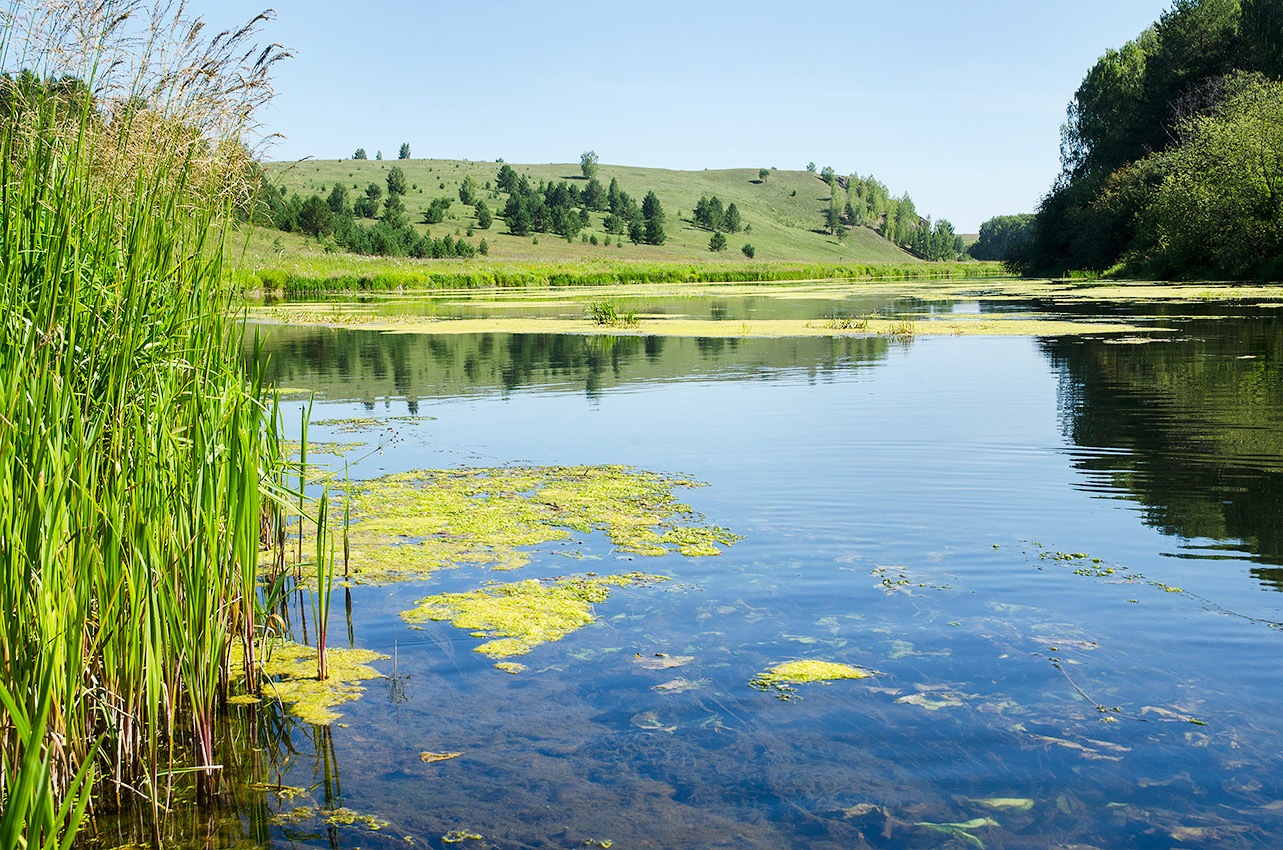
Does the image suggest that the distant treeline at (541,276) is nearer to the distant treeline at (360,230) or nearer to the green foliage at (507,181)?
the distant treeline at (360,230)

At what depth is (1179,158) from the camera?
4006 cm

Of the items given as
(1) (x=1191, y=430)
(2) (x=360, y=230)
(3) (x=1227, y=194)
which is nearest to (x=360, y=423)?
(1) (x=1191, y=430)

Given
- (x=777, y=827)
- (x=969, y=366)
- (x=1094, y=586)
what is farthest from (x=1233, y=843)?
(x=969, y=366)

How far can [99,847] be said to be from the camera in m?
2.93

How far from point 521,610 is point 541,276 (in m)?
54.5

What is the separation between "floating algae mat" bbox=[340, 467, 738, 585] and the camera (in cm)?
591

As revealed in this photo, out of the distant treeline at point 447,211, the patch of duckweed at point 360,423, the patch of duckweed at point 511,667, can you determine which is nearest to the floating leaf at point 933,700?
the patch of duckweed at point 511,667

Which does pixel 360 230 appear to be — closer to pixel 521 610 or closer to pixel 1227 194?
pixel 1227 194

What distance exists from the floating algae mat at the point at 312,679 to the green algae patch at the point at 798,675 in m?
1.66

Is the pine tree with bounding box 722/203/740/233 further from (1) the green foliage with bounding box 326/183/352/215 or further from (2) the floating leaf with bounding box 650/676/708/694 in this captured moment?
(2) the floating leaf with bounding box 650/676/708/694

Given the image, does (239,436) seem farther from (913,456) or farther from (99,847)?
(913,456)

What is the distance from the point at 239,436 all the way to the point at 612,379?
11275 mm

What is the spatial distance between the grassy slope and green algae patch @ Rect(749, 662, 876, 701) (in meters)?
66.1

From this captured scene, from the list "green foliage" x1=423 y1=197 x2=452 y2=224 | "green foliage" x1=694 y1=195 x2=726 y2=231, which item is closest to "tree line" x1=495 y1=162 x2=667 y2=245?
"green foliage" x1=423 y1=197 x2=452 y2=224
